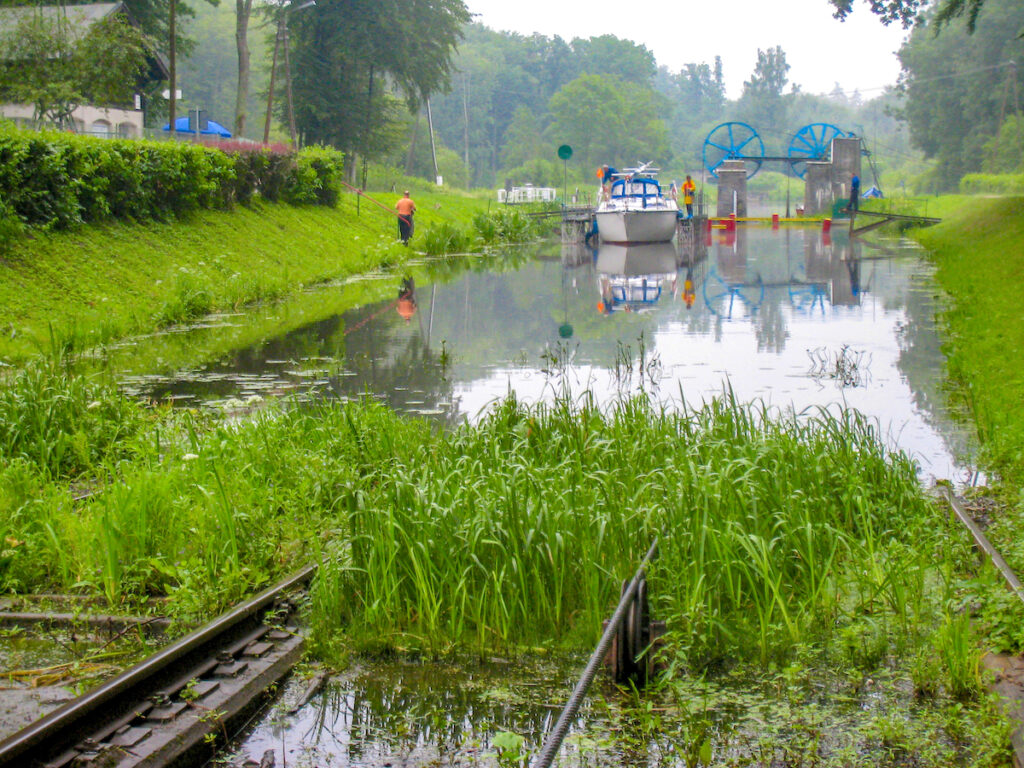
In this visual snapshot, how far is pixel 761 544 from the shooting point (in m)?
5.63

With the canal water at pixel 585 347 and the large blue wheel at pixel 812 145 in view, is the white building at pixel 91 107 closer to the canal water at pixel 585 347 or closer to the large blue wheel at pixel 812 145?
the canal water at pixel 585 347

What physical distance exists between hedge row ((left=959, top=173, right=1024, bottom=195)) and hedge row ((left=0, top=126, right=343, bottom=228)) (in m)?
37.6

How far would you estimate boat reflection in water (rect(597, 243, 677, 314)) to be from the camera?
73.7 feet

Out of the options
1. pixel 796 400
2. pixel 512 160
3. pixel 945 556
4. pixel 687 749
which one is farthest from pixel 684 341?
pixel 512 160

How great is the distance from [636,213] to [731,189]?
107 ft

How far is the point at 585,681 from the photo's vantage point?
3.98 metres

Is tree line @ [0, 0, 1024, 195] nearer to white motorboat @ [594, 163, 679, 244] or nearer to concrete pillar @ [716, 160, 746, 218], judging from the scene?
white motorboat @ [594, 163, 679, 244]

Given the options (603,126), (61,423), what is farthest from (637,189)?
(603,126)

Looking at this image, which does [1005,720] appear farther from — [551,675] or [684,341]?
[684,341]

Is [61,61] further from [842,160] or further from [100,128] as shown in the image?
[842,160]

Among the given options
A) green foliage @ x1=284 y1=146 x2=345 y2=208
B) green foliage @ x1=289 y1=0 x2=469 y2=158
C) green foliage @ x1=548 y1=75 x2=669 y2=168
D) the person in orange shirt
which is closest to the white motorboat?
the person in orange shirt

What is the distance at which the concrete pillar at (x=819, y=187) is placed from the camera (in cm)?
7288

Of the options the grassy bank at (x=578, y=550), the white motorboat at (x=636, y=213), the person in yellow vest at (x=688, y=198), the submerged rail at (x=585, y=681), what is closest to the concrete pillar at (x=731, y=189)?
the person in yellow vest at (x=688, y=198)

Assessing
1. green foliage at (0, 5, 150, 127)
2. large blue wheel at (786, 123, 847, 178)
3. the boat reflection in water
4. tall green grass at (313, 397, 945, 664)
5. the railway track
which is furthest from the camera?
large blue wheel at (786, 123, 847, 178)
